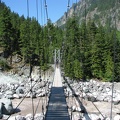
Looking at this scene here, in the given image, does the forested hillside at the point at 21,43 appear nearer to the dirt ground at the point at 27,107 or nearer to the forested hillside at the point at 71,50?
the forested hillside at the point at 71,50

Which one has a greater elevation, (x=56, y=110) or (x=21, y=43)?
(x=21, y=43)

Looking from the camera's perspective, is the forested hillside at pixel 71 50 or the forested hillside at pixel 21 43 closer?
the forested hillside at pixel 71 50

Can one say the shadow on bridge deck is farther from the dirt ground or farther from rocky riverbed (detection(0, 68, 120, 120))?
the dirt ground

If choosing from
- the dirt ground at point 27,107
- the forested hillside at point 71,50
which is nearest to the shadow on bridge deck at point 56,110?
the dirt ground at point 27,107

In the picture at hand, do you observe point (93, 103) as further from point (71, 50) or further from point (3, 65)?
point (3, 65)

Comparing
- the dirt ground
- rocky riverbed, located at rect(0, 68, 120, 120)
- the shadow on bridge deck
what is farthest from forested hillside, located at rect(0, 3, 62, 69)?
the shadow on bridge deck

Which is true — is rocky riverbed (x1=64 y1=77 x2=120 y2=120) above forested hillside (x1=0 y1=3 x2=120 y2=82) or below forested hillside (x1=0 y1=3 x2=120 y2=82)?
below

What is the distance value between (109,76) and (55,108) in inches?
1194

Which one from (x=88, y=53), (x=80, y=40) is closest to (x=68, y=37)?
(x=80, y=40)

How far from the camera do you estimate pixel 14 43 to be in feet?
155

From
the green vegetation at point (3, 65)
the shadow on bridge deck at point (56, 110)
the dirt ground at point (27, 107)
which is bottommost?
the dirt ground at point (27, 107)

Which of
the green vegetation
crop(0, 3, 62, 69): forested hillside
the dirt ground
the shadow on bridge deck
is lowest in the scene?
the dirt ground

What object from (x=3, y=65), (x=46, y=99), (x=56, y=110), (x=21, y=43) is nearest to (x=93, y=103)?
(x=46, y=99)

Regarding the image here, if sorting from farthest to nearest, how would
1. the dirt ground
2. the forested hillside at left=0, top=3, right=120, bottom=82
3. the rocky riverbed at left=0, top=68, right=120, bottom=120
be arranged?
1. the forested hillside at left=0, top=3, right=120, bottom=82
2. the dirt ground
3. the rocky riverbed at left=0, top=68, right=120, bottom=120
